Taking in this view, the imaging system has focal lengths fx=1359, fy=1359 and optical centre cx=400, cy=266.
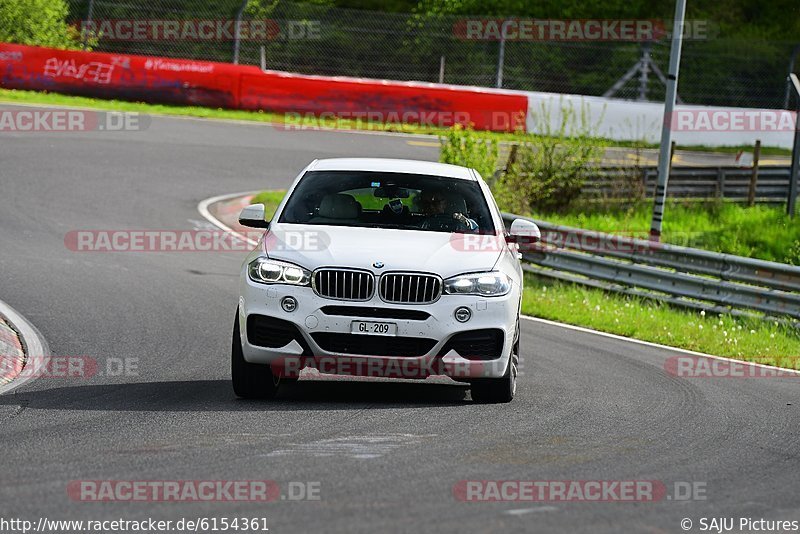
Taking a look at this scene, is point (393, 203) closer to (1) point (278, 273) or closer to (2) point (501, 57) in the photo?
(1) point (278, 273)

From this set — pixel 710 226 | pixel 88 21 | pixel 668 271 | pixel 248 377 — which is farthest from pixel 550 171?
pixel 248 377

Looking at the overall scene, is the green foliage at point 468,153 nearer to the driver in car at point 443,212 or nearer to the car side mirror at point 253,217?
the driver in car at point 443,212

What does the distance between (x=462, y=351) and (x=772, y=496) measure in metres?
2.66

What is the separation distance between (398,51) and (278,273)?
26140 mm

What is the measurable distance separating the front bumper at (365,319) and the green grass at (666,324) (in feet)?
20.9

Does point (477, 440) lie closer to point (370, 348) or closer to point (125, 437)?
point (370, 348)

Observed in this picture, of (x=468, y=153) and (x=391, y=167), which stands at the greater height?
(x=391, y=167)

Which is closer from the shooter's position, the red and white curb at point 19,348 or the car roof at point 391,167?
the red and white curb at point 19,348

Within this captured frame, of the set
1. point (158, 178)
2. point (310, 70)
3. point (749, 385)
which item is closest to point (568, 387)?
point (749, 385)

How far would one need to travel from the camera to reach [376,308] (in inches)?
357

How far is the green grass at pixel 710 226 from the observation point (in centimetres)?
2455

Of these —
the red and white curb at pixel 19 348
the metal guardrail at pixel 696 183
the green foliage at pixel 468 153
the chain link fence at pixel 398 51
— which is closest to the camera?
the red and white curb at pixel 19 348

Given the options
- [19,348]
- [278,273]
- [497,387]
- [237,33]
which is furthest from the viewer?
[237,33]

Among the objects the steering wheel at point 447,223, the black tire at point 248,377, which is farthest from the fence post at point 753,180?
the black tire at point 248,377
